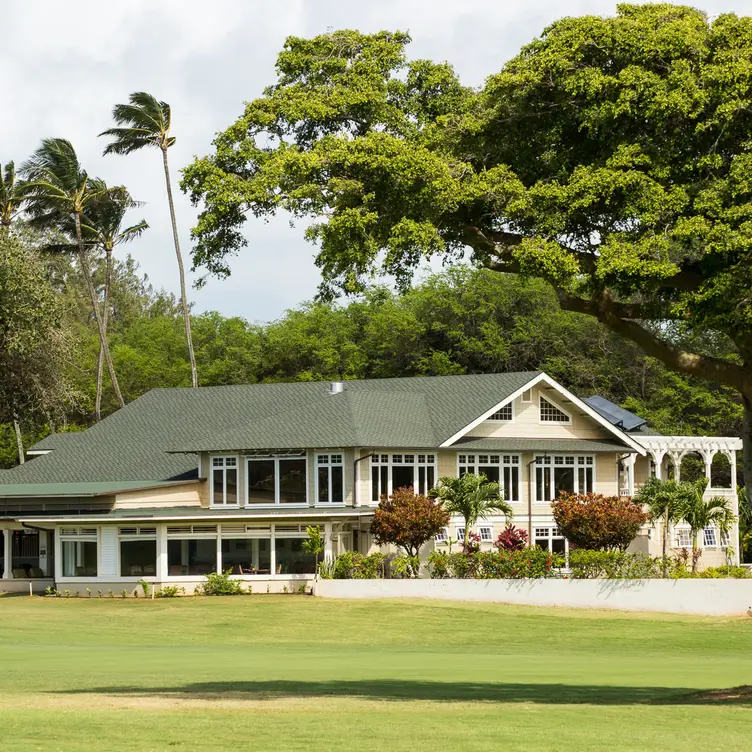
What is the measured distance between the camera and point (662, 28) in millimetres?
18875

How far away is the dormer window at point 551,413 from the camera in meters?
49.6

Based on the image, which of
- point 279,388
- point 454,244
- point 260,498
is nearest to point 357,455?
point 260,498

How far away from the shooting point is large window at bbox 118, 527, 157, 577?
44.4 metres

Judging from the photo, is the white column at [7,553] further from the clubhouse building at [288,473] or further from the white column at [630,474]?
the white column at [630,474]

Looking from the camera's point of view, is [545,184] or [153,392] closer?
[545,184]

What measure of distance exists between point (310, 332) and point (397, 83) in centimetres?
5527

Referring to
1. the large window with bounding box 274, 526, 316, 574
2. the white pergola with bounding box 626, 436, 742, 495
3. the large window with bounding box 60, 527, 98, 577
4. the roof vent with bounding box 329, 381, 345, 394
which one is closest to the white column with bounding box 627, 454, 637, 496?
the white pergola with bounding box 626, 436, 742, 495

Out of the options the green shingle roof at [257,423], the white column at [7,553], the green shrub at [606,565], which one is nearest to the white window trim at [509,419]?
the green shingle roof at [257,423]

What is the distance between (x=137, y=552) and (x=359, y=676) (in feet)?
78.7

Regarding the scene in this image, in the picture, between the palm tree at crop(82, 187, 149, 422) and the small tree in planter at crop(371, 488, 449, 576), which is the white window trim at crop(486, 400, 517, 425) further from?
the palm tree at crop(82, 187, 149, 422)

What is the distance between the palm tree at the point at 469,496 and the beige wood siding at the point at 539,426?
4.67 metres

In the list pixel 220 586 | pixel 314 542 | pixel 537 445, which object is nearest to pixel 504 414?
pixel 537 445

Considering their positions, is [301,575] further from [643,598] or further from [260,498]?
[643,598]

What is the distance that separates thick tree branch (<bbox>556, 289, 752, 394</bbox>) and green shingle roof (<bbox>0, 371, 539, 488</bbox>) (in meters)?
24.4
